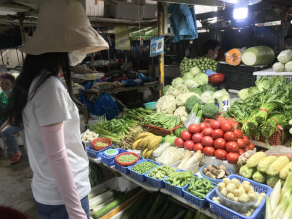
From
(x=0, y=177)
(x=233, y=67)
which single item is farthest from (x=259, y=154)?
(x=0, y=177)

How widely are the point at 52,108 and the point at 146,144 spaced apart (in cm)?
210

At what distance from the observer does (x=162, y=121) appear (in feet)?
12.3

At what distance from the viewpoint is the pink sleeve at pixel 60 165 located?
1.33m

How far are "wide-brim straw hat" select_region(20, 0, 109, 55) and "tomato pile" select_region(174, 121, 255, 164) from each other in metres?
2.06

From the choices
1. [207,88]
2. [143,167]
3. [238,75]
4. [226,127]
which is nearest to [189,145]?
[226,127]

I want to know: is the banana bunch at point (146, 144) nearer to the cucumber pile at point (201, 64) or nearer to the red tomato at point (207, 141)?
the red tomato at point (207, 141)

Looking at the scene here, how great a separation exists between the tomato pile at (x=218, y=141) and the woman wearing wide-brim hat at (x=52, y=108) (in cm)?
183

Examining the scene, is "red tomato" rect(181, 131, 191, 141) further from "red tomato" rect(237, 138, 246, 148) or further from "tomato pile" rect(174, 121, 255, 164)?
"red tomato" rect(237, 138, 246, 148)

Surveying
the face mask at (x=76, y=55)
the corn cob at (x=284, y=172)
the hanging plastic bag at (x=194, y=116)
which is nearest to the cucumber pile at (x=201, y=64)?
the hanging plastic bag at (x=194, y=116)

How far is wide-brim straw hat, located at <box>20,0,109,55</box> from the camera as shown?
1396mm

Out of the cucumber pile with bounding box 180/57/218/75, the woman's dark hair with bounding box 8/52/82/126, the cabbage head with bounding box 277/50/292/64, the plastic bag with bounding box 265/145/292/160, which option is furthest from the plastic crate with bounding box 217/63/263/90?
the woman's dark hair with bounding box 8/52/82/126

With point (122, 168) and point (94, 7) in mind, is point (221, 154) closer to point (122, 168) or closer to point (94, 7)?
point (122, 168)

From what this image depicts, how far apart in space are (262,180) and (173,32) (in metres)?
3.36

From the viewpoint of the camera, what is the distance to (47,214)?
1.61m
